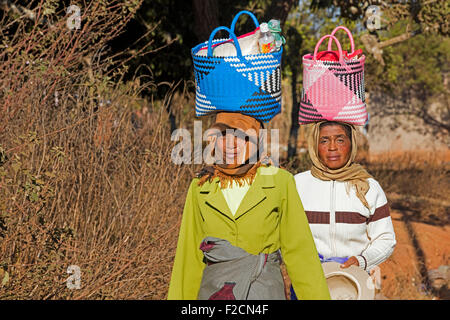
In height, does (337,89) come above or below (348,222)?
above

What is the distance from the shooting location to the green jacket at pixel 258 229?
2965 millimetres

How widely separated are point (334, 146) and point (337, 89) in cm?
31

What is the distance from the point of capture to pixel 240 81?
2922 mm

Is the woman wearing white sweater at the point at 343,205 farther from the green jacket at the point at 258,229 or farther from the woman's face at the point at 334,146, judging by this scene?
the green jacket at the point at 258,229

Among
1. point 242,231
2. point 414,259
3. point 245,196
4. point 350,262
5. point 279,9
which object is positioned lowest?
point 414,259

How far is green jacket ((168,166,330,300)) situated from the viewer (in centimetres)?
296

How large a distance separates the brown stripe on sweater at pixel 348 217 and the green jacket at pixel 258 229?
1.97 ft

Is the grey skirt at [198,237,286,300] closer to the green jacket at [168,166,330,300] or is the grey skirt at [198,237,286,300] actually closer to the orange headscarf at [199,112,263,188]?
the green jacket at [168,166,330,300]

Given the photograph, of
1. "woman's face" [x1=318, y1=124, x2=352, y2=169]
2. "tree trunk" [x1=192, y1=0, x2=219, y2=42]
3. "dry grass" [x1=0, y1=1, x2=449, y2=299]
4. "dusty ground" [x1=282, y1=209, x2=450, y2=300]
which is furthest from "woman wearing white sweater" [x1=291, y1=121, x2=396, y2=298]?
"tree trunk" [x1=192, y1=0, x2=219, y2=42]

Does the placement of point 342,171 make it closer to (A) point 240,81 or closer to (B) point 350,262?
(B) point 350,262

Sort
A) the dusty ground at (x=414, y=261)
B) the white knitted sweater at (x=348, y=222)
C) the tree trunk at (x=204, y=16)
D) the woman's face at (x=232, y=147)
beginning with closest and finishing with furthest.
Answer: the woman's face at (x=232, y=147) < the white knitted sweater at (x=348, y=222) < the dusty ground at (x=414, y=261) < the tree trunk at (x=204, y=16)

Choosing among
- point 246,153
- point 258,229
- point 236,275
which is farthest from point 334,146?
point 236,275

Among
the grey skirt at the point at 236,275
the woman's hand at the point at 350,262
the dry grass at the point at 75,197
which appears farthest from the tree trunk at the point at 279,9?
the grey skirt at the point at 236,275

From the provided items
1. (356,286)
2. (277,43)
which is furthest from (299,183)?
(277,43)
